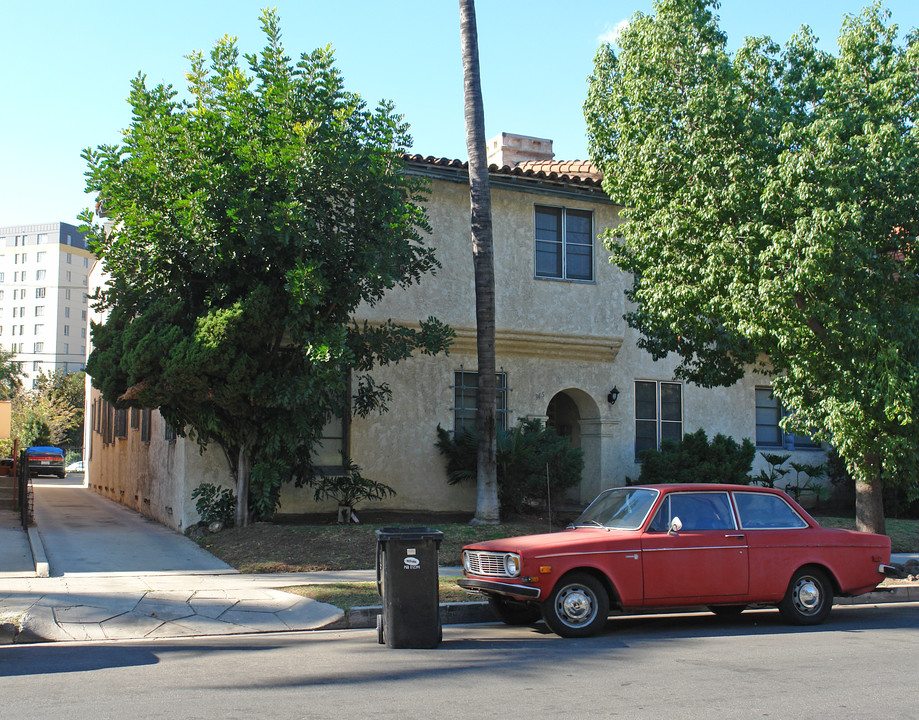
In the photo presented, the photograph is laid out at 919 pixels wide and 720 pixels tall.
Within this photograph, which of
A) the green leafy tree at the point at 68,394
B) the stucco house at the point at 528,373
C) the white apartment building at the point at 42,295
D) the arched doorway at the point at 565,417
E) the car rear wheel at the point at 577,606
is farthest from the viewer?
the white apartment building at the point at 42,295

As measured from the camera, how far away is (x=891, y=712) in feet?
18.9

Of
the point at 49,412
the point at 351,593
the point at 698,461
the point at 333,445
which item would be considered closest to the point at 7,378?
the point at 49,412

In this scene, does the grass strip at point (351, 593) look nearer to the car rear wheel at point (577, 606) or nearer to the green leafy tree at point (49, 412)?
the car rear wheel at point (577, 606)

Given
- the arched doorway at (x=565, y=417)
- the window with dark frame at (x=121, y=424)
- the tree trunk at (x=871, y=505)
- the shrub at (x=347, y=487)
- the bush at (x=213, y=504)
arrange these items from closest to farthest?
the tree trunk at (x=871, y=505), the bush at (x=213, y=504), the shrub at (x=347, y=487), the arched doorway at (x=565, y=417), the window with dark frame at (x=121, y=424)

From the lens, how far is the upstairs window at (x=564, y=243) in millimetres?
17750

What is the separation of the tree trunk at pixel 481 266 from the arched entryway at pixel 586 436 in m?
3.71

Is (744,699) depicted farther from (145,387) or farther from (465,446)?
(465,446)

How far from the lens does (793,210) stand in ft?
36.7

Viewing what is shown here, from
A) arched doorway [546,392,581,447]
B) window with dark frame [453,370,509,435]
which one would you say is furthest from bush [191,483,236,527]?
arched doorway [546,392,581,447]

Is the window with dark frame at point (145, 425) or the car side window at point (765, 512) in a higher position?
the window with dark frame at point (145, 425)

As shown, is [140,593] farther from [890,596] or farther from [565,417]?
[565,417]

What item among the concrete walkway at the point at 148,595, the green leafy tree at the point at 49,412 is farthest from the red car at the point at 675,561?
the green leafy tree at the point at 49,412

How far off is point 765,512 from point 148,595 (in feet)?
21.7

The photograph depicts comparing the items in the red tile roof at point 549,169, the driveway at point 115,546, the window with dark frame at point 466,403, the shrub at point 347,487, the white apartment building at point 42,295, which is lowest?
the driveway at point 115,546
